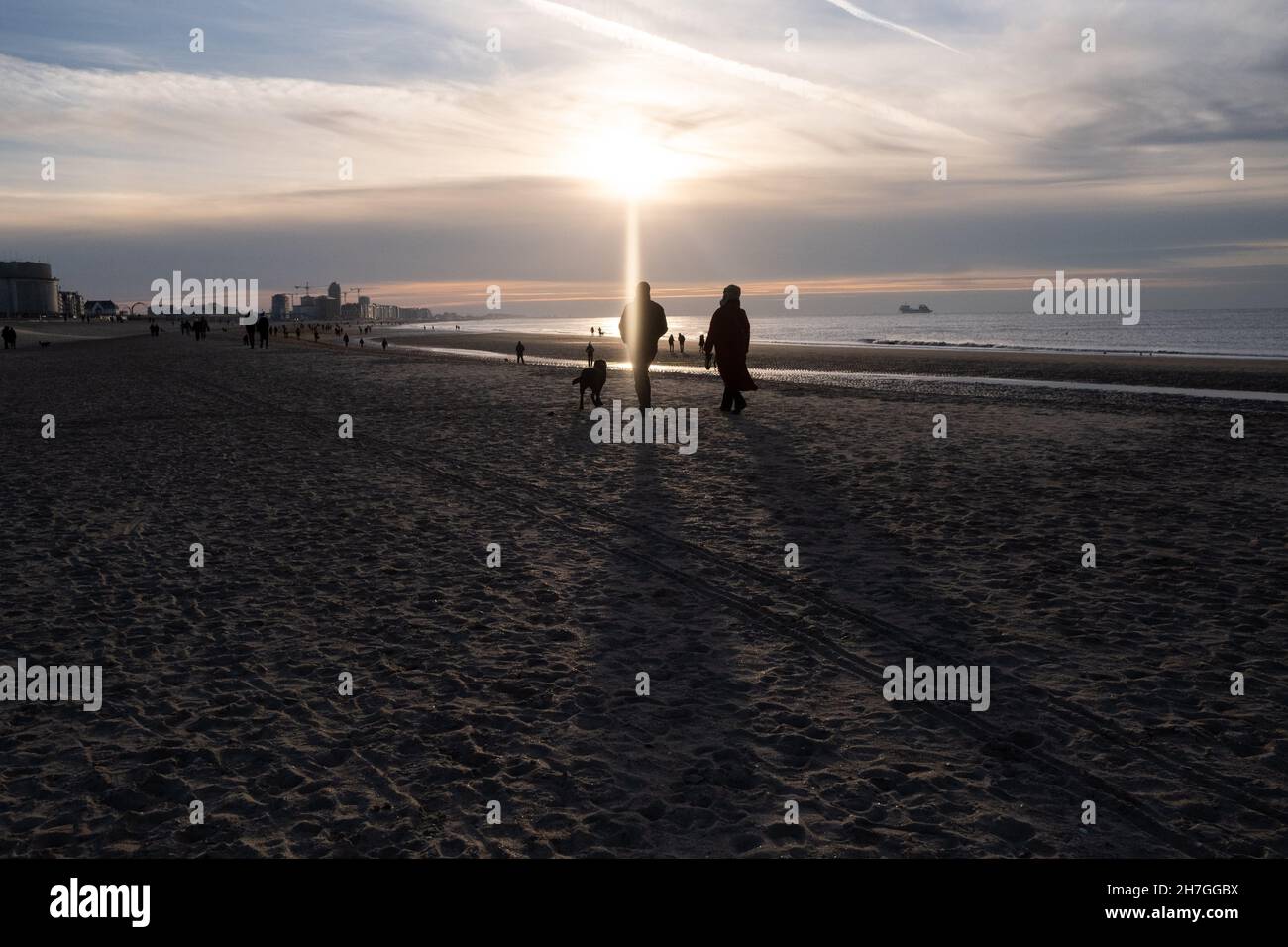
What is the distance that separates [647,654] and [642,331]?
1347 cm

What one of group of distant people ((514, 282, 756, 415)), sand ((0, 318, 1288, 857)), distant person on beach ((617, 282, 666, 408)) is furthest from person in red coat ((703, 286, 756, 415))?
sand ((0, 318, 1288, 857))

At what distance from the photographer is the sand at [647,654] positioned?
4000 millimetres

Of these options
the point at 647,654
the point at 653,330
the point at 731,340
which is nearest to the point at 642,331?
the point at 653,330

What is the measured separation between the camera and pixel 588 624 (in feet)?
21.8

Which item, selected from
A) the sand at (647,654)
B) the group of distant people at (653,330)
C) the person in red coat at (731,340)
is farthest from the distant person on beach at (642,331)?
the sand at (647,654)

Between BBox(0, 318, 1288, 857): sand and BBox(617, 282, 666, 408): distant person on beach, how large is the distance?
18.3 feet

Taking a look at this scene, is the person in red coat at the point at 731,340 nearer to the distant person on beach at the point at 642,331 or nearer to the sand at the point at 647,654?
the distant person on beach at the point at 642,331

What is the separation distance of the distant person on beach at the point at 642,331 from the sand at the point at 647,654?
557 cm

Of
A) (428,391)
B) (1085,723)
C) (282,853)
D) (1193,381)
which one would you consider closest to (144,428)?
(428,391)

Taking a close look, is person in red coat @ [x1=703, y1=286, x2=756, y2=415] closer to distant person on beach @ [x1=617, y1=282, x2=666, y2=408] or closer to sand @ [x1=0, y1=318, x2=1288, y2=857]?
distant person on beach @ [x1=617, y1=282, x2=666, y2=408]

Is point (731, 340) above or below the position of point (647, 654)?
above

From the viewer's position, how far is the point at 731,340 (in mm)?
19031

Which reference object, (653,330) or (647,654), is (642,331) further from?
(647,654)

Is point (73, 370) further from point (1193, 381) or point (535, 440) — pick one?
point (1193, 381)
